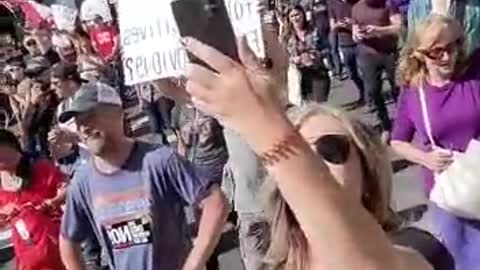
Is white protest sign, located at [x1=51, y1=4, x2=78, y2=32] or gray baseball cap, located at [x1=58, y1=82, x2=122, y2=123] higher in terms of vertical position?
gray baseball cap, located at [x1=58, y1=82, x2=122, y2=123]

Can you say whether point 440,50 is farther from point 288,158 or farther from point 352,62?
point 352,62

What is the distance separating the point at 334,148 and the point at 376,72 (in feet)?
28.3

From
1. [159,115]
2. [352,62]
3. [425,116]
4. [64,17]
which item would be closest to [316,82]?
[352,62]

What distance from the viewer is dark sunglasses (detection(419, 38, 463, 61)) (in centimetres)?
500

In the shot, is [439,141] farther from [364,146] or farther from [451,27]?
[364,146]

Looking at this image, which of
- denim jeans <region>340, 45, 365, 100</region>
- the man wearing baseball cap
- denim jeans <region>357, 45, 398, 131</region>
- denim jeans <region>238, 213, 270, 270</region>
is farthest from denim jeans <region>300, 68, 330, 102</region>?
the man wearing baseball cap

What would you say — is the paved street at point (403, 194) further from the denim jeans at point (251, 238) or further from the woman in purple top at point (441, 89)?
the woman in purple top at point (441, 89)

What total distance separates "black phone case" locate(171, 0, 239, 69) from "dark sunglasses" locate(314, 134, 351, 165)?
857 mm

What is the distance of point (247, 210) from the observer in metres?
5.45

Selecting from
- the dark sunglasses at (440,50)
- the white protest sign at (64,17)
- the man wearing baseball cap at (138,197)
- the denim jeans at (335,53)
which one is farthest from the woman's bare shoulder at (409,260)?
the white protest sign at (64,17)

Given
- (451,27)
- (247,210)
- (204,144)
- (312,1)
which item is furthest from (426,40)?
(312,1)

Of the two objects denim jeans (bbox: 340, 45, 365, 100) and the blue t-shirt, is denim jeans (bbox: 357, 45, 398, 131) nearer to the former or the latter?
denim jeans (bbox: 340, 45, 365, 100)

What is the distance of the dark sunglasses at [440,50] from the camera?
5004 mm

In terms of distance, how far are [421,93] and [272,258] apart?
2.66 m
